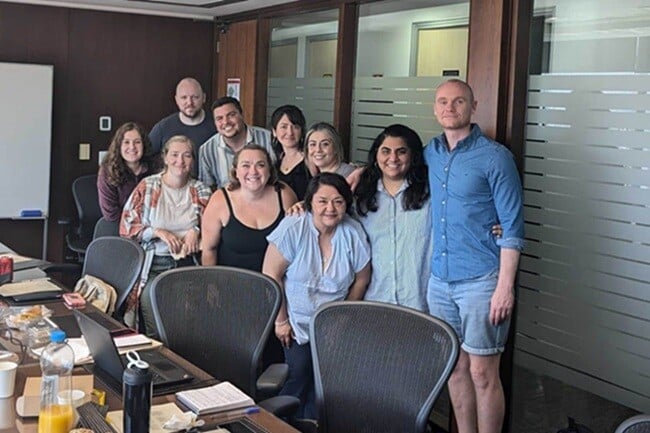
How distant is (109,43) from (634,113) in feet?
14.1

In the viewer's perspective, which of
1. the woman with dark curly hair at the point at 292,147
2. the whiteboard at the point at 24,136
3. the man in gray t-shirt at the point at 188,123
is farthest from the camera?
the whiteboard at the point at 24,136

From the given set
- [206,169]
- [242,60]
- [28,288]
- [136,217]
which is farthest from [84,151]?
[28,288]

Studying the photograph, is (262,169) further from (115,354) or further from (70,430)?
(70,430)

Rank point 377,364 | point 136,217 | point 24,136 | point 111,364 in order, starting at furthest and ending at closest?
point 24,136 → point 136,217 → point 377,364 → point 111,364

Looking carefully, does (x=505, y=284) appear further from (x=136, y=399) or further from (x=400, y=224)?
(x=136, y=399)

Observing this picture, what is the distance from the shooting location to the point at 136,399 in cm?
171

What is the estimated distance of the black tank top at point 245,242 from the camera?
3.57 meters

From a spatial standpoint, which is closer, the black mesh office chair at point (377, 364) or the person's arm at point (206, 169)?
the black mesh office chair at point (377, 364)

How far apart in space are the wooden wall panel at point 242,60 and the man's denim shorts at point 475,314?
2909 mm

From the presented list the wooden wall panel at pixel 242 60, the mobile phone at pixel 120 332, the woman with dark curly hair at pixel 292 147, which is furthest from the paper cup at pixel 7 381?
the wooden wall panel at pixel 242 60

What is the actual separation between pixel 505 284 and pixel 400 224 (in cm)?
54

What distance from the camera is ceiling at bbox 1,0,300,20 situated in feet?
18.2

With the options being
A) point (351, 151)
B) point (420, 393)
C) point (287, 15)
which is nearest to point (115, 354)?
point (420, 393)

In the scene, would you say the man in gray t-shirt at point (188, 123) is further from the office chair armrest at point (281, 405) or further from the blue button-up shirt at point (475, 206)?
the office chair armrest at point (281, 405)
